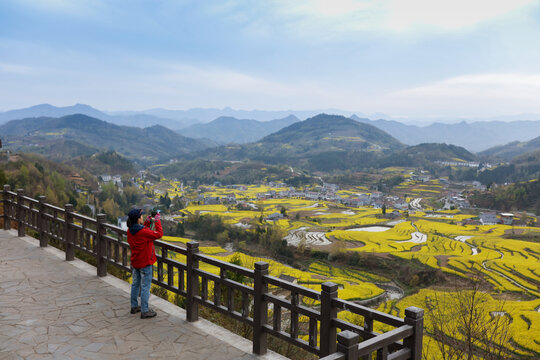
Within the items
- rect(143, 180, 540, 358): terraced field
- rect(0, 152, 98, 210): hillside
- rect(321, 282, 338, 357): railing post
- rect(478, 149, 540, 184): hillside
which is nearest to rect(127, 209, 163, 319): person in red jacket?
rect(321, 282, 338, 357): railing post

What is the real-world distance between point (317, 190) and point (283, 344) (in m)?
101

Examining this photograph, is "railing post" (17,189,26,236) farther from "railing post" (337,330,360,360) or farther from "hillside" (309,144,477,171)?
"hillside" (309,144,477,171)

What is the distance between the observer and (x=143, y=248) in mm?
4898

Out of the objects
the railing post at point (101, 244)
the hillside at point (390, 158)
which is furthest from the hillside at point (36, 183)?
the hillside at point (390, 158)

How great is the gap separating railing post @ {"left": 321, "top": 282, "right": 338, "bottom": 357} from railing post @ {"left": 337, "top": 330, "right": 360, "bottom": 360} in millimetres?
977

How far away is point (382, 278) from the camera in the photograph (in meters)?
39.5

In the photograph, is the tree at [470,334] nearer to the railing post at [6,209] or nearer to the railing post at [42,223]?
the railing post at [42,223]

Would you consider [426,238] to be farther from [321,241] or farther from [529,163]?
[529,163]

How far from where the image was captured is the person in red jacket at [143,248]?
15.8 feet

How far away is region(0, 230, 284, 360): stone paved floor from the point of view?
413 cm

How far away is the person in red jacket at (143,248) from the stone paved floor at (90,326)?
32 centimetres

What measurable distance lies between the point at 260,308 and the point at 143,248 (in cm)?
181

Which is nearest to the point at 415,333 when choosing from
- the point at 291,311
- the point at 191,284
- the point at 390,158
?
the point at 291,311

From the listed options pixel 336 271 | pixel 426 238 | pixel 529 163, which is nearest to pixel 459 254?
pixel 426 238
